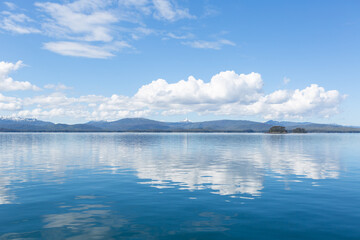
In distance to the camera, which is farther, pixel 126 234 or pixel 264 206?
pixel 264 206

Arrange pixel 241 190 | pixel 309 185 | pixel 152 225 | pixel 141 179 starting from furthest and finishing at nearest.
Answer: pixel 141 179 → pixel 309 185 → pixel 241 190 → pixel 152 225

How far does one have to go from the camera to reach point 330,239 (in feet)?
56.5

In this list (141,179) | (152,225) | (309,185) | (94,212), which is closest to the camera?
(152,225)

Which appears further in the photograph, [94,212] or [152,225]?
[94,212]

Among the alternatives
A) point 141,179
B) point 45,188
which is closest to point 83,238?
point 45,188

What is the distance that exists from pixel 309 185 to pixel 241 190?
988cm

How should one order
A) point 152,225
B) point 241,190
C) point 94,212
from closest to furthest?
point 152,225 → point 94,212 → point 241,190

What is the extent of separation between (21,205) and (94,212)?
764 centimetres

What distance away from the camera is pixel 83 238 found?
1711 cm

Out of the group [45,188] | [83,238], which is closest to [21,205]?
[45,188]

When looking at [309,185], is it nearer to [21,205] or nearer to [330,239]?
[330,239]

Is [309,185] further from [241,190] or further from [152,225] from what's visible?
[152,225]

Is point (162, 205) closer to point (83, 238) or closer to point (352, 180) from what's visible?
point (83, 238)

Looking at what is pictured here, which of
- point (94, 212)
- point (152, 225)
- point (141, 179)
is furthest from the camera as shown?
point (141, 179)
